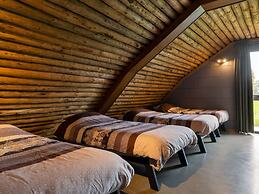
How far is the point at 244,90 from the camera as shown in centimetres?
538

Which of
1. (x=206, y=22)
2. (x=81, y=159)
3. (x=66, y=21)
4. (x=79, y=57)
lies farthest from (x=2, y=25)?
(x=206, y=22)

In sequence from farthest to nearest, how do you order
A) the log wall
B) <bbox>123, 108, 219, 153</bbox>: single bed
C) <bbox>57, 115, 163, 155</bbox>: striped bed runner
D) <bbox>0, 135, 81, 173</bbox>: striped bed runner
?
<bbox>123, 108, 219, 153</bbox>: single bed → <bbox>57, 115, 163, 155</bbox>: striped bed runner → the log wall → <bbox>0, 135, 81, 173</bbox>: striped bed runner

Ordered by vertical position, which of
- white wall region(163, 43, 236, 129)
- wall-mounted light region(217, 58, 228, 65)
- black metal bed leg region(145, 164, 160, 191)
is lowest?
black metal bed leg region(145, 164, 160, 191)

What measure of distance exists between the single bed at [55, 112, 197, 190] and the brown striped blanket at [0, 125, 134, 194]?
71cm

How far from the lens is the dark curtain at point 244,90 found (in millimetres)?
5355

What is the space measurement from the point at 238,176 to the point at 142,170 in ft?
4.05

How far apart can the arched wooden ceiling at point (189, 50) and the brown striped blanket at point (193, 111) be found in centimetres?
36

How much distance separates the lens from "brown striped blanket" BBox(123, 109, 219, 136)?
13.1 ft

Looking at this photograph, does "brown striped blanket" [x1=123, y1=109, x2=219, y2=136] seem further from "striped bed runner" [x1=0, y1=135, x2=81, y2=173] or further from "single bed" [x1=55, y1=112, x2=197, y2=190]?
"striped bed runner" [x1=0, y1=135, x2=81, y2=173]

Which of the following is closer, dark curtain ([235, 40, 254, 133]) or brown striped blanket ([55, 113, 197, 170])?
brown striped blanket ([55, 113, 197, 170])

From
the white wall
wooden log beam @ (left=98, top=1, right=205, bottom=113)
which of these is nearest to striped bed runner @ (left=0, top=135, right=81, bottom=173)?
wooden log beam @ (left=98, top=1, right=205, bottom=113)

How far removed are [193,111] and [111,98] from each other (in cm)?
225

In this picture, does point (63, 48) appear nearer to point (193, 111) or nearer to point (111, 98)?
point (111, 98)

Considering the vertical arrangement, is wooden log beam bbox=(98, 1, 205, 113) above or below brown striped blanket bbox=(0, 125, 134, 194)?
above
